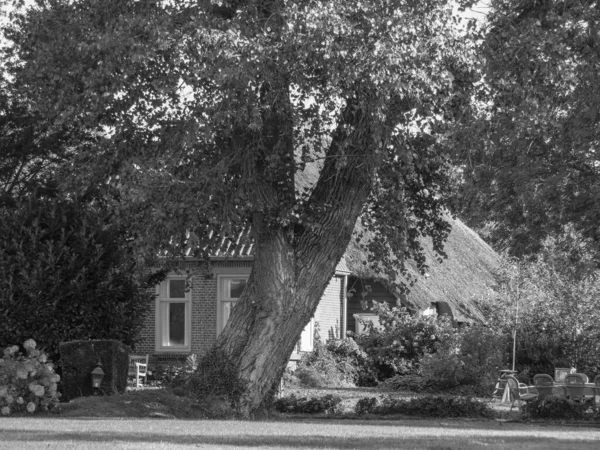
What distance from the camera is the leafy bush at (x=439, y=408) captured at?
2206 cm

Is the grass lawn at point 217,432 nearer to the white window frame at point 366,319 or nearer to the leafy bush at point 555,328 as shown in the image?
the white window frame at point 366,319

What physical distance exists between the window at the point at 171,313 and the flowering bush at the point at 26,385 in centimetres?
1195

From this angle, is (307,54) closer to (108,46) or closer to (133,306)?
(108,46)

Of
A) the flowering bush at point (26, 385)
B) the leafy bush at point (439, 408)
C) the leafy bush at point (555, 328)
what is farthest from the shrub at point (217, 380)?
the leafy bush at point (555, 328)

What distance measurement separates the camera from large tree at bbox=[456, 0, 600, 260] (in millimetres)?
18125

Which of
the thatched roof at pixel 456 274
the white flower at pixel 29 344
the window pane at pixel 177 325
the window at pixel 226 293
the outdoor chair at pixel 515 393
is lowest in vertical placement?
the outdoor chair at pixel 515 393

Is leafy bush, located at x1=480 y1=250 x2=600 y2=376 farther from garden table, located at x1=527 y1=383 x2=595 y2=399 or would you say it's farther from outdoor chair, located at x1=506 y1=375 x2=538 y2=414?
outdoor chair, located at x1=506 y1=375 x2=538 y2=414

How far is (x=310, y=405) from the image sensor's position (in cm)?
2206

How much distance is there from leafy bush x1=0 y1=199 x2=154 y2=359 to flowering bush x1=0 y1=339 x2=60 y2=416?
247 centimetres

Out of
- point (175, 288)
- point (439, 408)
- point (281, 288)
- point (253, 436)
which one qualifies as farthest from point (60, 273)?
point (175, 288)

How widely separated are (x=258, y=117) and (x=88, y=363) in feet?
22.3

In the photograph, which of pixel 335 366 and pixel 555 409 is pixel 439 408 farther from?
pixel 335 366

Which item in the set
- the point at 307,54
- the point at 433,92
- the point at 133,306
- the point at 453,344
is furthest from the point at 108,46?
the point at 453,344

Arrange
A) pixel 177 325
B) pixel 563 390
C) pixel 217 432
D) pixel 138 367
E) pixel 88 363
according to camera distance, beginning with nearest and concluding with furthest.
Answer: pixel 217 432, pixel 88 363, pixel 563 390, pixel 138 367, pixel 177 325
